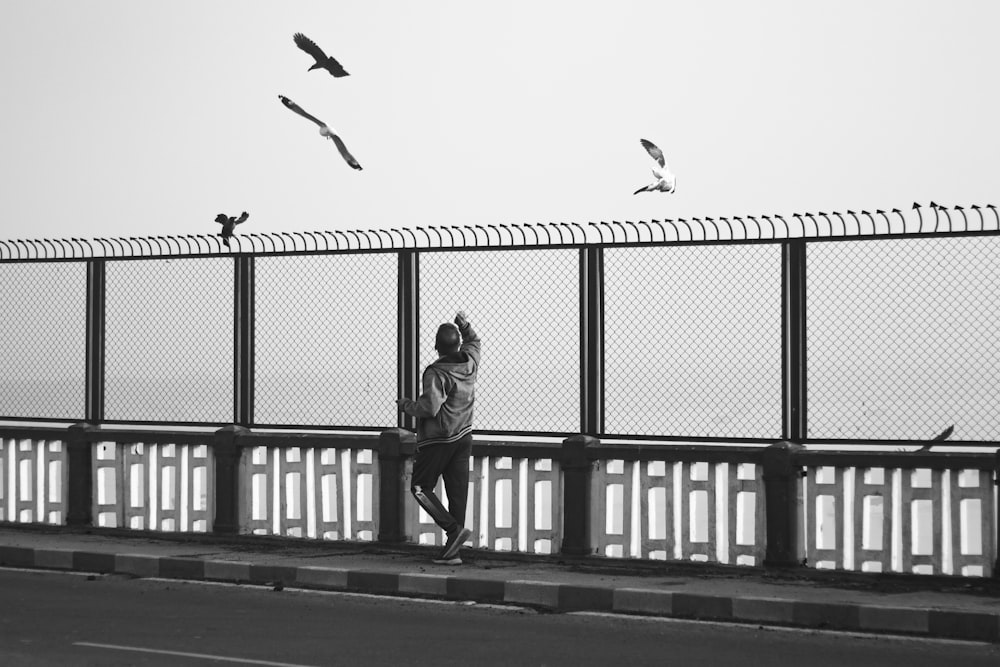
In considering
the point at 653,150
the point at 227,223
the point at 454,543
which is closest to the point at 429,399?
the point at 454,543

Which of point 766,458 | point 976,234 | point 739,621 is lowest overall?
point 739,621

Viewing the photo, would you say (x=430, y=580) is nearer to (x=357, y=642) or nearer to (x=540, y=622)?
A: (x=540, y=622)

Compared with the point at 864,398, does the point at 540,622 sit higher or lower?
lower

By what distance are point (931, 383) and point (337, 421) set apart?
479cm

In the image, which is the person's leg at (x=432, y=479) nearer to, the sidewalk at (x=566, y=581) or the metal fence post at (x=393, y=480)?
the sidewalk at (x=566, y=581)

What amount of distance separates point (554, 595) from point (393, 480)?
266 centimetres

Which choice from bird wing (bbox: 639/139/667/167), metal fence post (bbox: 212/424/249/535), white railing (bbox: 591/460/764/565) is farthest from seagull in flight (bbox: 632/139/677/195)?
metal fence post (bbox: 212/424/249/535)

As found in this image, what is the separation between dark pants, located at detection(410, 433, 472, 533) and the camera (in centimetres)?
1238

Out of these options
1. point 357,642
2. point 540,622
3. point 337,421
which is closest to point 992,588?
point 540,622

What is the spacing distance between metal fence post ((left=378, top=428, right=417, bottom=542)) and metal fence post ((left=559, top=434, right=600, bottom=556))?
4.61 ft

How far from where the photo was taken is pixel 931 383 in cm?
1183

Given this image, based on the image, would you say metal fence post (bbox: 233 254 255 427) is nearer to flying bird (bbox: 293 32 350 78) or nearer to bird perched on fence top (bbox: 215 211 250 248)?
bird perched on fence top (bbox: 215 211 250 248)

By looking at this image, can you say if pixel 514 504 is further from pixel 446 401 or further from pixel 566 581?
pixel 566 581

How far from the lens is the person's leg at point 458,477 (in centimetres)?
1244
